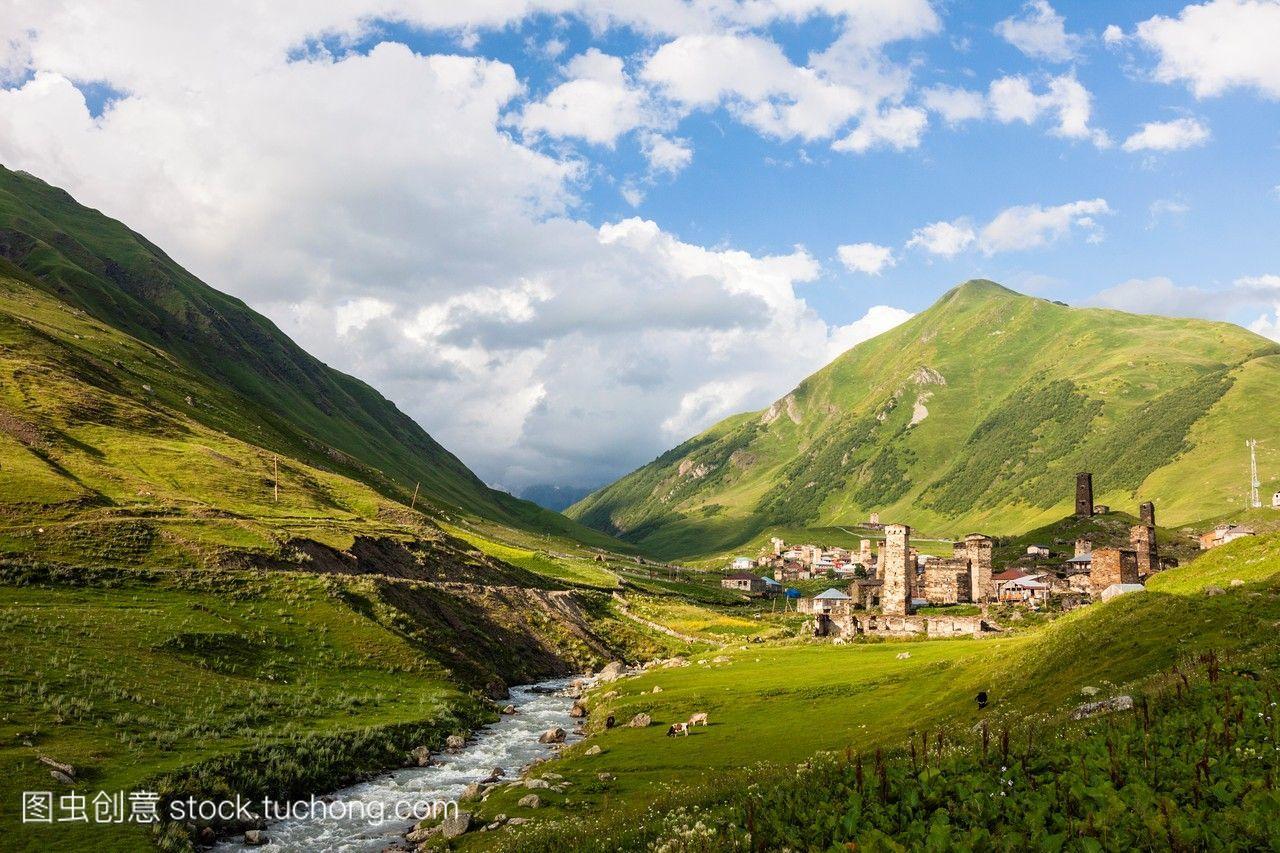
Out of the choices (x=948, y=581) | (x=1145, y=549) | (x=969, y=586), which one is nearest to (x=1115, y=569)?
(x=1145, y=549)

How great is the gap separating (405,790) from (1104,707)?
36315 millimetres

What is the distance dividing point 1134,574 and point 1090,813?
97119 millimetres

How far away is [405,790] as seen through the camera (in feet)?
143

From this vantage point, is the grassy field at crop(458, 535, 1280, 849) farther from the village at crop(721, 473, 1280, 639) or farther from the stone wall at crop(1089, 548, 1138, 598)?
the village at crop(721, 473, 1280, 639)

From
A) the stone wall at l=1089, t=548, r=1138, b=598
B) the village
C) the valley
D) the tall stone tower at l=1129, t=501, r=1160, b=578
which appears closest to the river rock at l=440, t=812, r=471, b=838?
the valley

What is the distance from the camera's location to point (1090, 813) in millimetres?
12664

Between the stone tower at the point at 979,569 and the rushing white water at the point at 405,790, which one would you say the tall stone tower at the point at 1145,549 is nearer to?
the stone tower at the point at 979,569

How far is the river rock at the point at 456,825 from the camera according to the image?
111 ft

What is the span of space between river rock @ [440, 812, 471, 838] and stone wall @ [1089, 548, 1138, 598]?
86.3 m

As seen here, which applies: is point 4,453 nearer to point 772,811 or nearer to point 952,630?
point 772,811

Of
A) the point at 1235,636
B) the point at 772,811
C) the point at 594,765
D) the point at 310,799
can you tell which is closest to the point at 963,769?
the point at 772,811

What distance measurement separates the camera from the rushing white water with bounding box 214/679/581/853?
3481cm

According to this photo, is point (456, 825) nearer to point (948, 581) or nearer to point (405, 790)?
point (405, 790)

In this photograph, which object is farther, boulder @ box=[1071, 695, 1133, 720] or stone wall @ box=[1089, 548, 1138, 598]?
stone wall @ box=[1089, 548, 1138, 598]
